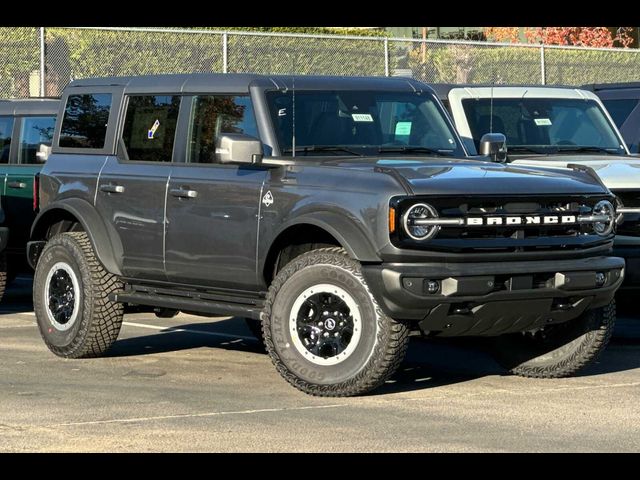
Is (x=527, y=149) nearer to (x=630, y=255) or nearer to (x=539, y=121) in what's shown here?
(x=539, y=121)

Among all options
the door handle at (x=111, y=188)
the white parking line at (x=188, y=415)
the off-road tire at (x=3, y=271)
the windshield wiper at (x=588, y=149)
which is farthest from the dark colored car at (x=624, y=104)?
the white parking line at (x=188, y=415)

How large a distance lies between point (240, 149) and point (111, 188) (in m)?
1.49

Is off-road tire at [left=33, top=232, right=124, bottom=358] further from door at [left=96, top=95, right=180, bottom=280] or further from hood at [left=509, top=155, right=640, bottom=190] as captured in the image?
hood at [left=509, top=155, right=640, bottom=190]

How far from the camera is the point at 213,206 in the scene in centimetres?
965

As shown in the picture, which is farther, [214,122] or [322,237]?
[214,122]

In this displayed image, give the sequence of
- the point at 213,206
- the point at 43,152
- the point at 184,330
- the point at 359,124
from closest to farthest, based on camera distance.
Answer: the point at 213,206 → the point at 359,124 → the point at 184,330 → the point at 43,152

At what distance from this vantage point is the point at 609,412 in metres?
8.36

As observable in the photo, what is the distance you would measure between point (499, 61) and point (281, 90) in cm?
1744

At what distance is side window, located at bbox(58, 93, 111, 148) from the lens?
10961 millimetres

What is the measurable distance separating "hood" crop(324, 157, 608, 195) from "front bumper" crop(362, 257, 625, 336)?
43cm

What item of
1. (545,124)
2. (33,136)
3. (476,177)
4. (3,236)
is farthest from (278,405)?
(33,136)
